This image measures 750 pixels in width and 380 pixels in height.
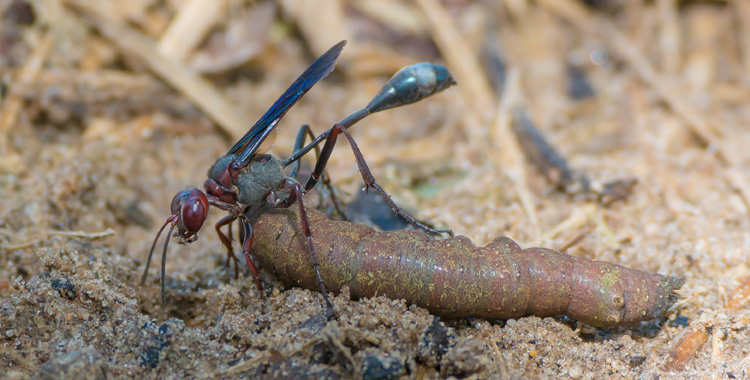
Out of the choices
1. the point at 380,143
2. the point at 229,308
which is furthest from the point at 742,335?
the point at 380,143

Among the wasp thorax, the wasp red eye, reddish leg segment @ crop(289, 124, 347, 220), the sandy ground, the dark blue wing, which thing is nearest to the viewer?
the sandy ground

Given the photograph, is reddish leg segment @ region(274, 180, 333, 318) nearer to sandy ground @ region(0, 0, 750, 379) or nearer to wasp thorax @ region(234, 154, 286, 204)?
sandy ground @ region(0, 0, 750, 379)

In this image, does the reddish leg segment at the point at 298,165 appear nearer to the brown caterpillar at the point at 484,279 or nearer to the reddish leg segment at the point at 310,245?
the reddish leg segment at the point at 310,245

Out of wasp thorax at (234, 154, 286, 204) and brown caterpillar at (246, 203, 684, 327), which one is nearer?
brown caterpillar at (246, 203, 684, 327)

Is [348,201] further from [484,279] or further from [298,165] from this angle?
[484,279]

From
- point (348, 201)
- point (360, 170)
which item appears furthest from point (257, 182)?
point (348, 201)

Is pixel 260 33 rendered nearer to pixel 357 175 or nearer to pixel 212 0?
pixel 212 0

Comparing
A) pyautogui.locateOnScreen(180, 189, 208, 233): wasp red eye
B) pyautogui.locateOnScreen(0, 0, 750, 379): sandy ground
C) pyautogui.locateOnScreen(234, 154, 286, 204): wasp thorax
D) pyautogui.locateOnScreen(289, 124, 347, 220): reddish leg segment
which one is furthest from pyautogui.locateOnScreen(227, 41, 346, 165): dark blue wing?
pyautogui.locateOnScreen(0, 0, 750, 379): sandy ground
